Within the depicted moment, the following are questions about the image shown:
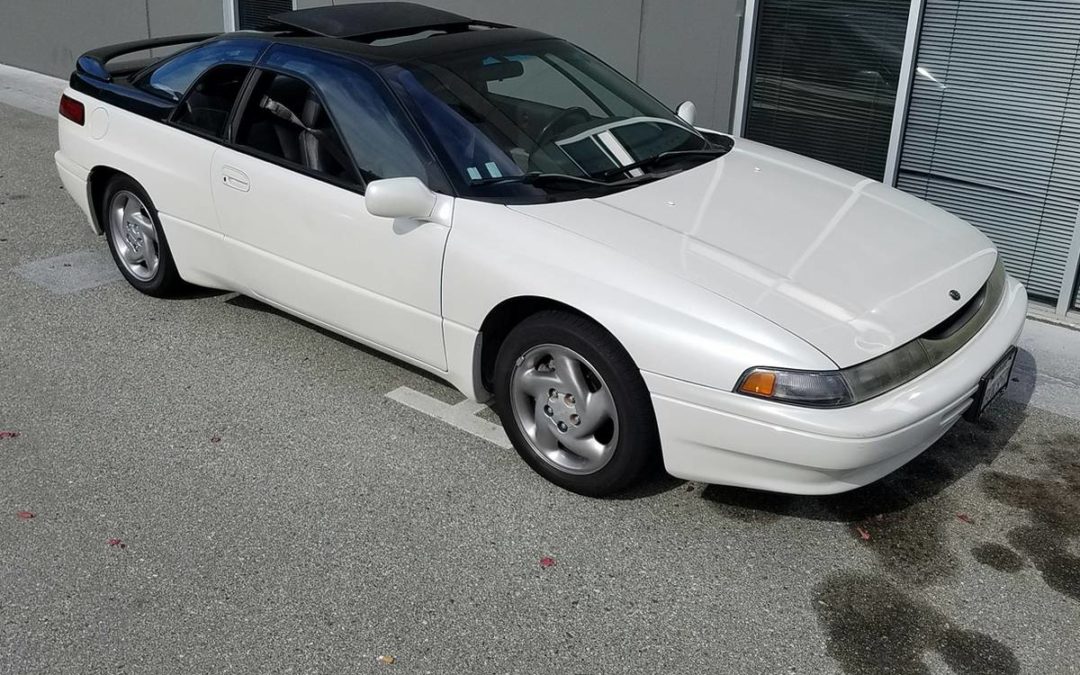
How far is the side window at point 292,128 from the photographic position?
4.42 metres

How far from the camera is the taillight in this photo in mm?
5660

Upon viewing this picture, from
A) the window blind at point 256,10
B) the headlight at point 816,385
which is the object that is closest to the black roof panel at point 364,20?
the headlight at point 816,385

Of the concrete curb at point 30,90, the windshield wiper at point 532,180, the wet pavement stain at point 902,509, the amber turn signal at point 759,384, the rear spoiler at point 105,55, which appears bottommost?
the concrete curb at point 30,90

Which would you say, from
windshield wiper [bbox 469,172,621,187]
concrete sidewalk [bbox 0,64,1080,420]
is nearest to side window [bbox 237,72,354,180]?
windshield wiper [bbox 469,172,621,187]

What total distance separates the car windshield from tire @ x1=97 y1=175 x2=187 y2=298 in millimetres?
1804

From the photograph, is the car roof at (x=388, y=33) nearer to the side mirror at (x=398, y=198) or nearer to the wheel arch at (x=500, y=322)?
the side mirror at (x=398, y=198)

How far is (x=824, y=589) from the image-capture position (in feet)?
11.3

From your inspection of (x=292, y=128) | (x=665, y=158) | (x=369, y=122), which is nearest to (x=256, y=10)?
(x=292, y=128)

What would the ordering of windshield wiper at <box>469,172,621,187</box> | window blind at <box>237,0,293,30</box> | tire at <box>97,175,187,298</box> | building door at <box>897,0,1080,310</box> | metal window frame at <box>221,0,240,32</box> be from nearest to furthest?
1. windshield wiper at <box>469,172,621,187</box>
2. tire at <box>97,175,187,298</box>
3. building door at <box>897,0,1080,310</box>
4. window blind at <box>237,0,293,30</box>
5. metal window frame at <box>221,0,240,32</box>

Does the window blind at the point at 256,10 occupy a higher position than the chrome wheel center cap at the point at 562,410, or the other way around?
the window blind at the point at 256,10

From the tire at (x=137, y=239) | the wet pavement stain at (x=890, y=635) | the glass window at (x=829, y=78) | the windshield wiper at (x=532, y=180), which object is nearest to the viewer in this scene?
the wet pavement stain at (x=890, y=635)

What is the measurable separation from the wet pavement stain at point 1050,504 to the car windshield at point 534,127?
1.82m

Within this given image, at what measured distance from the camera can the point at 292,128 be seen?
4.62m

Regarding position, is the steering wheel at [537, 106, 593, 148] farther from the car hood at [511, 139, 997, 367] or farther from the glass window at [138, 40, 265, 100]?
the glass window at [138, 40, 265, 100]
